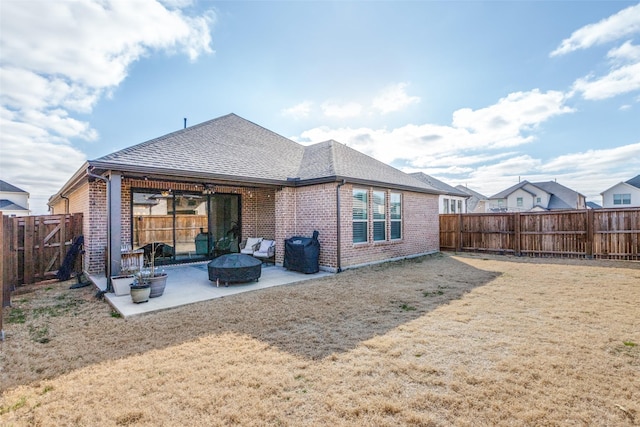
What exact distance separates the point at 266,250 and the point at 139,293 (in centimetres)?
462

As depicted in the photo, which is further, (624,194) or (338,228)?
(624,194)

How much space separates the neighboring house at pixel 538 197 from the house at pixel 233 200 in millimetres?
30541

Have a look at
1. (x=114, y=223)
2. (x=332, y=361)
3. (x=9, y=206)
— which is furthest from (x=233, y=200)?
(x=9, y=206)

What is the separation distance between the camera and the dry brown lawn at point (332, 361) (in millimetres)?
2391

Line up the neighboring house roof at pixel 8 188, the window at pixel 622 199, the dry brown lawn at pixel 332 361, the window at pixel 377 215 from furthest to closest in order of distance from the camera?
the neighboring house roof at pixel 8 188
the window at pixel 622 199
the window at pixel 377 215
the dry brown lawn at pixel 332 361

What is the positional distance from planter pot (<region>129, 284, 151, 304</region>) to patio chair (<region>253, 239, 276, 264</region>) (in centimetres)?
438

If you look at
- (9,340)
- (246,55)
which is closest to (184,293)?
(9,340)

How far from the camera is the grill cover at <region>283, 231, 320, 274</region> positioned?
841 centimetres

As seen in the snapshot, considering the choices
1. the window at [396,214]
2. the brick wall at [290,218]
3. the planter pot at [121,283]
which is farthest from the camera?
the window at [396,214]

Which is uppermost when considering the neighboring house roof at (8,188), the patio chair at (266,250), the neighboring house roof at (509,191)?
the neighboring house roof at (8,188)

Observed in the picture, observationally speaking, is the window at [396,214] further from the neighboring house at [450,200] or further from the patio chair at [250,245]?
the neighboring house at [450,200]

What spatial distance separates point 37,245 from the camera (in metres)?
7.85

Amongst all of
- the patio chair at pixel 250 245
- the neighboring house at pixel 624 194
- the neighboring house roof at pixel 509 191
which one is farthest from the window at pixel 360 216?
the neighboring house at pixel 624 194

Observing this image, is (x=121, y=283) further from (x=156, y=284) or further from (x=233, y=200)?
(x=233, y=200)
